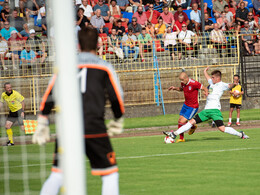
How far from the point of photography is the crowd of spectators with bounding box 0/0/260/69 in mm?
23344

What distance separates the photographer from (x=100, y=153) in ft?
19.0

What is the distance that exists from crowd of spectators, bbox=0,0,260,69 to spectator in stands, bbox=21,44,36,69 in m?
0.05

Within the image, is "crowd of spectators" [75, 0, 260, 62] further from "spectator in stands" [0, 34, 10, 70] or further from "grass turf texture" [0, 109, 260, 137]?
"spectator in stands" [0, 34, 10, 70]

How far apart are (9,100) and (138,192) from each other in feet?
39.3

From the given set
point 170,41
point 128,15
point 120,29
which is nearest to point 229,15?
point 170,41

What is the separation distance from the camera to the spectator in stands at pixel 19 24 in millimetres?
23097

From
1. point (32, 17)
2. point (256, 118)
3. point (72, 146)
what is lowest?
point (256, 118)

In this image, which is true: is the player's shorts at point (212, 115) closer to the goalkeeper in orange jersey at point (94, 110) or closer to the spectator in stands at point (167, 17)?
the goalkeeper in orange jersey at point (94, 110)

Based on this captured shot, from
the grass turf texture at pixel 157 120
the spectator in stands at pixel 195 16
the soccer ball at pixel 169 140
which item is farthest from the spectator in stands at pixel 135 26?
the soccer ball at pixel 169 140

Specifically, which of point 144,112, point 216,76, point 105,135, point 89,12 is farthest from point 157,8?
point 105,135

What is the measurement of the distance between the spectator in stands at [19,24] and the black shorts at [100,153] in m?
17.8

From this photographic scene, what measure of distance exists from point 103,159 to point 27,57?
18233 mm

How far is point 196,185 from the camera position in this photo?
29.3 feet

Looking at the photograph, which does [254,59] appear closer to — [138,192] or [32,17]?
[32,17]
